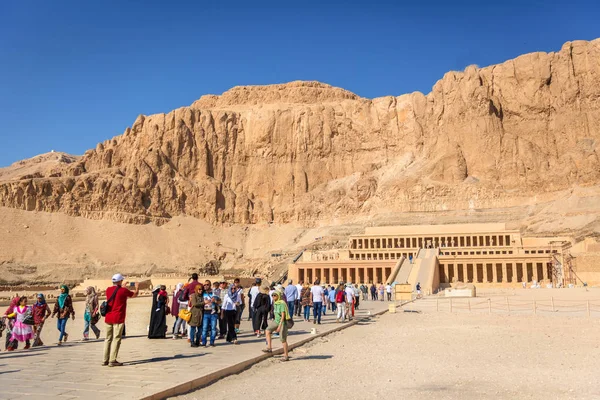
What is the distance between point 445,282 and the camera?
56250mm

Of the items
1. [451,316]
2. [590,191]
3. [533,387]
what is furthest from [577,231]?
[533,387]

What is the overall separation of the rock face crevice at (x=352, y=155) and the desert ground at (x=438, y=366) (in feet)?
264

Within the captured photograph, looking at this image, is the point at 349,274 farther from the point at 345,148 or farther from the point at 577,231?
the point at 345,148

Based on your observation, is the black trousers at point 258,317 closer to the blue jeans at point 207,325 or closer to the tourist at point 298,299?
the blue jeans at point 207,325

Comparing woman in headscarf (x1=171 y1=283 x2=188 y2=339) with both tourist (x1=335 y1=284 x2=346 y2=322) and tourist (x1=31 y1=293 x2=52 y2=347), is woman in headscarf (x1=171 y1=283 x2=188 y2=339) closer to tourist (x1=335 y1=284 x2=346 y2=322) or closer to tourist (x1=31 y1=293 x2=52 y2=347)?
tourist (x1=31 y1=293 x2=52 y2=347)

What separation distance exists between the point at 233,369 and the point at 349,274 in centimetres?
4599

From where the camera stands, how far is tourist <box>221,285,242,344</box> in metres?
15.1

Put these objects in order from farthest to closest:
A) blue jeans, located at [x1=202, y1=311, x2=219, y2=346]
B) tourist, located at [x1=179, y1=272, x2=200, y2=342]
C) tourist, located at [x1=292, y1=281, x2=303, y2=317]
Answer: tourist, located at [x1=292, y1=281, x2=303, y2=317] < tourist, located at [x1=179, y1=272, x2=200, y2=342] < blue jeans, located at [x1=202, y1=311, x2=219, y2=346]

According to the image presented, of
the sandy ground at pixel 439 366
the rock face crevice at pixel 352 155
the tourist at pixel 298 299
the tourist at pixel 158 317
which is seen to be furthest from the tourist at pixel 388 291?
the rock face crevice at pixel 352 155

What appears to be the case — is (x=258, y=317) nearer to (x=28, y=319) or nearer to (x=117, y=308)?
(x=117, y=308)

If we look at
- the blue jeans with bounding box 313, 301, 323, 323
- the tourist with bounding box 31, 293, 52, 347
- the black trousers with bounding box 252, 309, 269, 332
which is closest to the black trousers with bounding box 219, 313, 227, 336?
the black trousers with bounding box 252, 309, 269, 332

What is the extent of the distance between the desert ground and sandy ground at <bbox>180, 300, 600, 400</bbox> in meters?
0.02

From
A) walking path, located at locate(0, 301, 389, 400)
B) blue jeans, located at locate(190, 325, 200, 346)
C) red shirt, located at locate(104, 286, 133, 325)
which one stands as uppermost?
red shirt, located at locate(104, 286, 133, 325)

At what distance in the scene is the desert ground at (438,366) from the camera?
9359 mm
